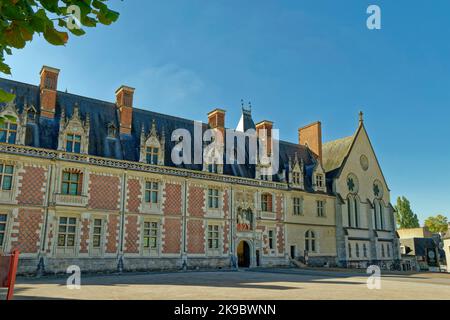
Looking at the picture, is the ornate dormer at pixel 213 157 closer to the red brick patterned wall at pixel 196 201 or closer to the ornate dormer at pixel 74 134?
the red brick patterned wall at pixel 196 201

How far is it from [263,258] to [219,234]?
15.4 feet

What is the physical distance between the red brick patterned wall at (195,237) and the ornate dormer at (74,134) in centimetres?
914

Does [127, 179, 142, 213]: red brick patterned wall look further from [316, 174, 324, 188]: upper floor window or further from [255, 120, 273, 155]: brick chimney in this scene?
[316, 174, 324, 188]: upper floor window

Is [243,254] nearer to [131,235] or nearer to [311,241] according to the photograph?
[311,241]

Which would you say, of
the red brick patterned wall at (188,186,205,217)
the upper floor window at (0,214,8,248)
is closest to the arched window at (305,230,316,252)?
the red brick patterned wall at (188,186,205,217)

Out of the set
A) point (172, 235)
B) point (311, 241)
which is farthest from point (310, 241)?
point (172, 235)

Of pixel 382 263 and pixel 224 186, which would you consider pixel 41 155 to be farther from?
pixel 382 263

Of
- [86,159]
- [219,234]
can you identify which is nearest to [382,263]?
[219,234]

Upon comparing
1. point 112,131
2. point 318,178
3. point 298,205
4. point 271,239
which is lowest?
point 271,239

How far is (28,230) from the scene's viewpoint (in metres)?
22.1

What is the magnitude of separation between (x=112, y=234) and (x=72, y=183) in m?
4.10

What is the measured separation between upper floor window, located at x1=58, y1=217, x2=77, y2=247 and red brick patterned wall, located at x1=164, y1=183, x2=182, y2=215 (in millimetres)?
6263
